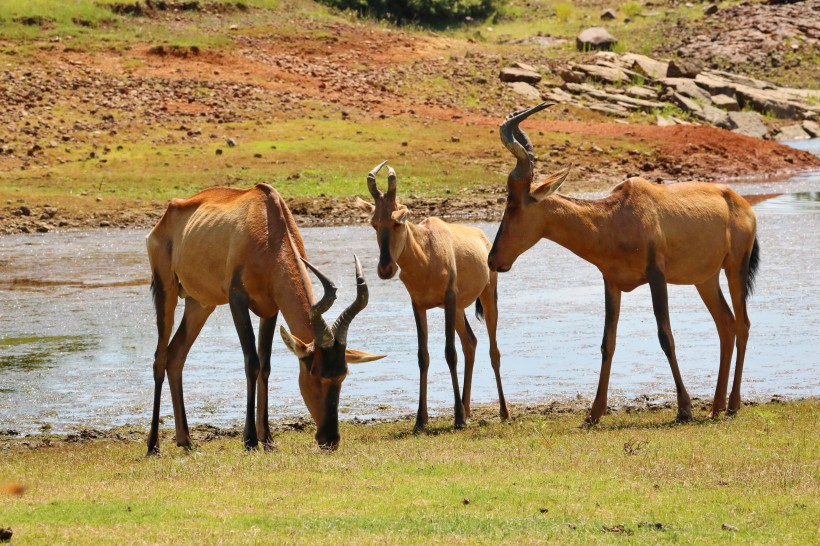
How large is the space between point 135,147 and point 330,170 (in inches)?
204

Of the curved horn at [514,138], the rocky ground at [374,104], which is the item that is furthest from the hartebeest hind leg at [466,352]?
the rocky ground at [374,104]

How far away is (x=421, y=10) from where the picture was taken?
204 feet

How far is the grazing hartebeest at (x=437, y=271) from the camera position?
12797 mm

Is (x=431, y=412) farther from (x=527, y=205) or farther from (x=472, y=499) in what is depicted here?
(x=472, y=499)

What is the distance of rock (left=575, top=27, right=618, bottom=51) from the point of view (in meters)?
57.9

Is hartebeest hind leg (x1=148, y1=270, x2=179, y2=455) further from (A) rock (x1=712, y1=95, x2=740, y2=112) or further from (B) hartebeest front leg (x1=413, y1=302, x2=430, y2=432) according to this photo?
(A) rock (x1=712, y1=95, x2=740, y2=112)

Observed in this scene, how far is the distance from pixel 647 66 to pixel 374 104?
1666 cm

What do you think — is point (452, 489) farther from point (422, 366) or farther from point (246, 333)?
point (422, 366)

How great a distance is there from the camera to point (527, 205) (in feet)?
42.2

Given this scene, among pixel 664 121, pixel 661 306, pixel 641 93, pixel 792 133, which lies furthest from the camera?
pixel 792 133

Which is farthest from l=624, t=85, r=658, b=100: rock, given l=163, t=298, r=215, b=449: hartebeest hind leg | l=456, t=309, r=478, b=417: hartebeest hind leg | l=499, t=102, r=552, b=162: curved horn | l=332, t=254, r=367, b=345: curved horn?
l=332, t=254, r=367, b=345: curved horn

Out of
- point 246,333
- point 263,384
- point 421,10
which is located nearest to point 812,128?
point 421,10

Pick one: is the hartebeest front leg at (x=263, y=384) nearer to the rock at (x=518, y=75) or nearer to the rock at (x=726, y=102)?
the rock at (x=518, y=75)

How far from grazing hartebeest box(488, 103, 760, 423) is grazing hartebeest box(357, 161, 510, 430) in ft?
2.22
